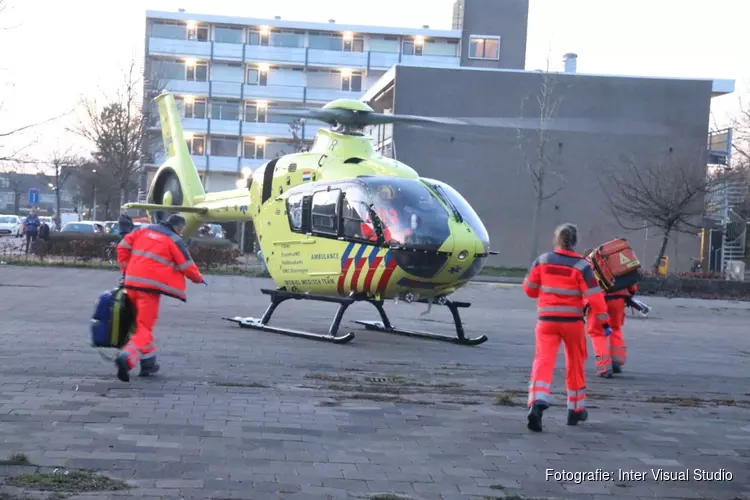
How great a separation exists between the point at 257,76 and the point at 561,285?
64.6m

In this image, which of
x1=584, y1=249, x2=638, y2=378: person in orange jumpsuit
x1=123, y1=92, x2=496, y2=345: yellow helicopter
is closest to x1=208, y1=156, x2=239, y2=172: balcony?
x1=123, y1=92, x2=496, y2=345: yellow helicopter

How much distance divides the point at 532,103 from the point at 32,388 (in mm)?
34775

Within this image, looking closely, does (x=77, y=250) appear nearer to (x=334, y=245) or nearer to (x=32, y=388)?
(x=334, y=245)

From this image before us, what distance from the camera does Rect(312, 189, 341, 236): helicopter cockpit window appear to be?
45.1ft

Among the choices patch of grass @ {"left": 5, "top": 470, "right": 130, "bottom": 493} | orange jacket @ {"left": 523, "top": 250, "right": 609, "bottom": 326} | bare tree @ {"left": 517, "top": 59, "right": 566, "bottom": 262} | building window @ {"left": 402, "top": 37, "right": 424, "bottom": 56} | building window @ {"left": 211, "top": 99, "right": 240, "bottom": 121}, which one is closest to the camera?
patch of grass @ {"left": 5, "top": 470, "right": 130, "bottom": 493}

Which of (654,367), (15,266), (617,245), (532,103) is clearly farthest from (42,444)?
(532,103)

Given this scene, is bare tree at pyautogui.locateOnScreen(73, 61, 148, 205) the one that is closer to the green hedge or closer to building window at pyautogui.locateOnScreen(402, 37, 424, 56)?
the green hedge

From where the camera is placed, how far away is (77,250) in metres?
30.2

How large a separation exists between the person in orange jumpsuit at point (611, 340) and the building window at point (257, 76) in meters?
60.7

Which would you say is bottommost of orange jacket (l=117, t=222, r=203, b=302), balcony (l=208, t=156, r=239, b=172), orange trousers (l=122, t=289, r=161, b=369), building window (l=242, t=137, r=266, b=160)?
orange trousers (l=122, t=289, r=161, b=369)

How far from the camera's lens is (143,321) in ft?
30.5

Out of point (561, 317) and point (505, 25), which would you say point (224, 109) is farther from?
point (561, 317)

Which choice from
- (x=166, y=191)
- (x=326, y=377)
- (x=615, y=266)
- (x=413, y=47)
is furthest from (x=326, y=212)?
(x=413, y=47)

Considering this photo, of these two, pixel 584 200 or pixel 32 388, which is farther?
pixel 584 200
